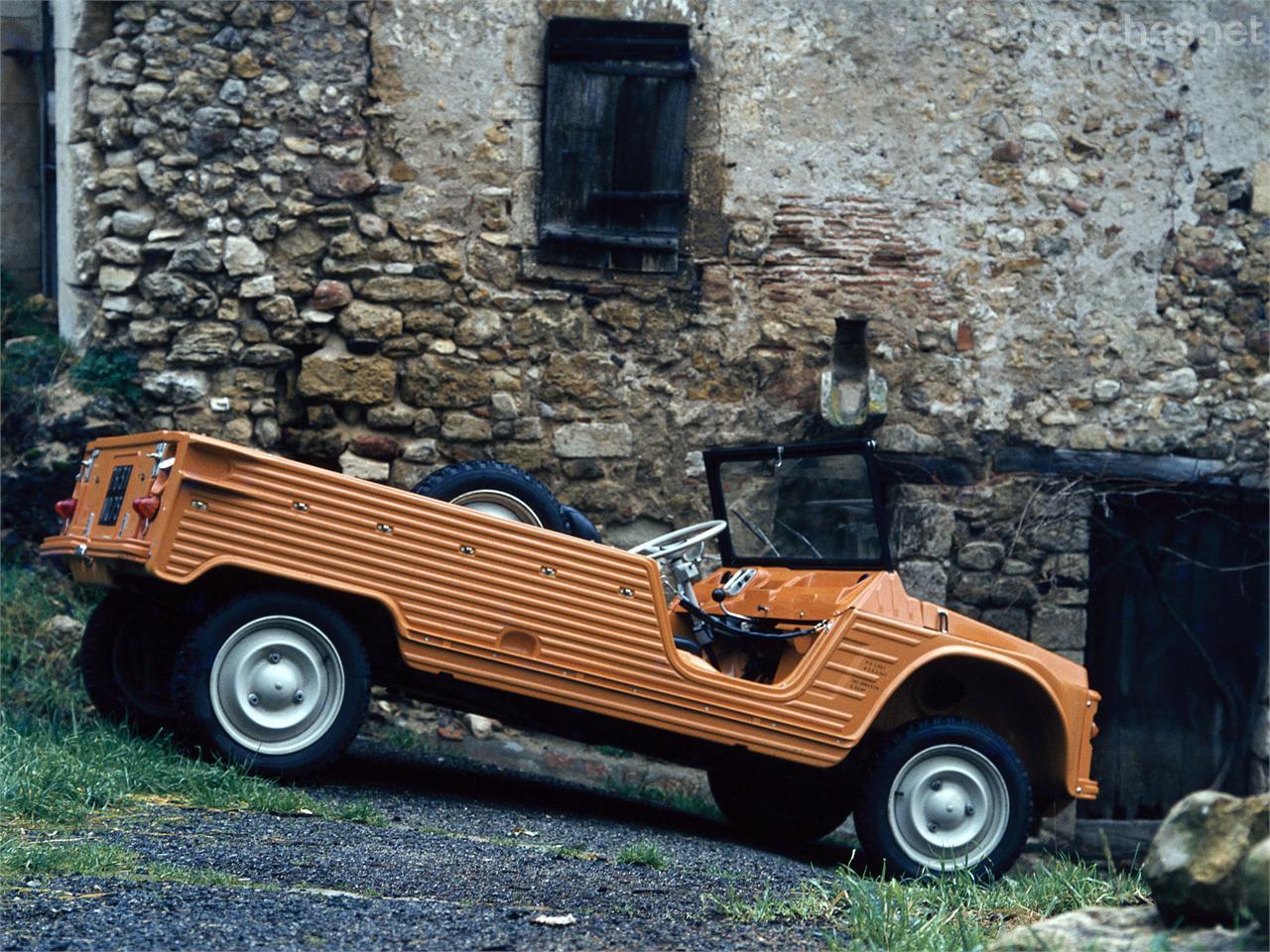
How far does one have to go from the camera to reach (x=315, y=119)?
820 centimetres

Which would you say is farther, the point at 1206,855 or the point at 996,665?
the point at 996,665

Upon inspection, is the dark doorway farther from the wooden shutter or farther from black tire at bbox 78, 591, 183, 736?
black tire at bbox 78, 591, 183, 736

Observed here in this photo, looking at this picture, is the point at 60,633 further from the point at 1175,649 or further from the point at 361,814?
the point at 1175,649

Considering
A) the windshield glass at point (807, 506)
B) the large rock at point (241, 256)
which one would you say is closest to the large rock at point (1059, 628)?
the windshield glass at point (807, 506)

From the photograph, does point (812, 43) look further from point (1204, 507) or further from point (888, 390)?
point (1204, 507)

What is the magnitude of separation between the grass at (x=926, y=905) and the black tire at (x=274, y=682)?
1879 mm

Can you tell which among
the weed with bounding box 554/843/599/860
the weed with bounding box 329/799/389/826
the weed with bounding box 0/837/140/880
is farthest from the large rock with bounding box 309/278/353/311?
the weed with bounding box 0/837/140/880

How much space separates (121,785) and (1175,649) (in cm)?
668

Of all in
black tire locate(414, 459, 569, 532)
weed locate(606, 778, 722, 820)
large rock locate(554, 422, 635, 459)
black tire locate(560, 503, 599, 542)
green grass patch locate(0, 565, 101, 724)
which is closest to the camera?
black tire locate(414, 459, 569, 532)

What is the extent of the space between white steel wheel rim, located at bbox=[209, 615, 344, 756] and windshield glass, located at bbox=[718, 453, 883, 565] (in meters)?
2.00

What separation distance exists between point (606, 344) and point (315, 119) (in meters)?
2.03

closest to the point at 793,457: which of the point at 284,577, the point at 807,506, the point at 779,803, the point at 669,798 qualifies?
the point at 807,506

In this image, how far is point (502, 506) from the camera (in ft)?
20.6

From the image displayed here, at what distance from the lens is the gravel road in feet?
12.1
